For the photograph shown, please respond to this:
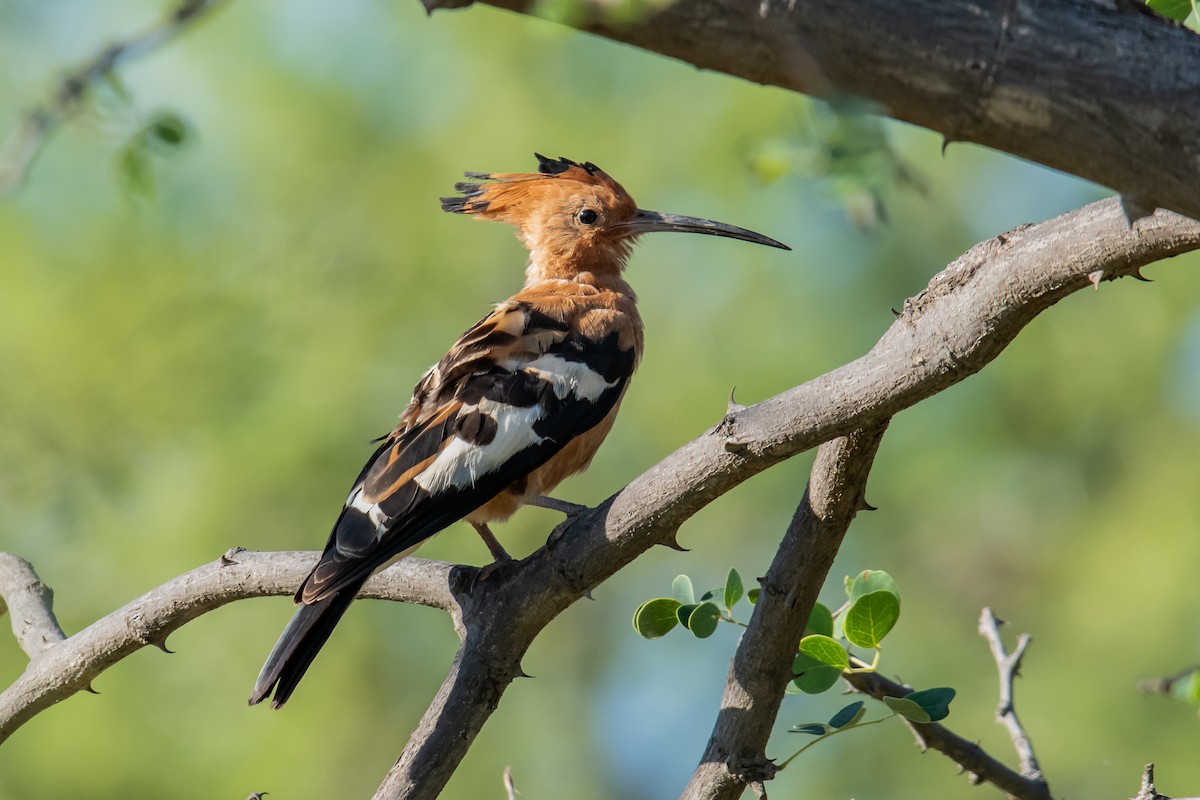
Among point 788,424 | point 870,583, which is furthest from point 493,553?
point 788,424

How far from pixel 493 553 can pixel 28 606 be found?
4.88 feet

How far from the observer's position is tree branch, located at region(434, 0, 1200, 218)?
113cm

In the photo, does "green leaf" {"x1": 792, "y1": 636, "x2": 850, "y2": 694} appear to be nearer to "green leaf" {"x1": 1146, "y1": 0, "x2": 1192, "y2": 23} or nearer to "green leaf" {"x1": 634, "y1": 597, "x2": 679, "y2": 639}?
"green leaf" {"x1": 634, "y1": 597, "x2": 679, "y2": 639}

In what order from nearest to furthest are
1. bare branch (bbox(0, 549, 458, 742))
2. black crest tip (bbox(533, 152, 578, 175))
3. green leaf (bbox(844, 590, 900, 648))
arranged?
green leaf (bbox(844, 590, 900, 648)) → bare branch (bbox(0, 549, 458, 742)) → black crest tip (bbox(533, 152, 578, 175))

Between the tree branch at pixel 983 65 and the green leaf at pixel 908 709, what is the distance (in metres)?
1.57

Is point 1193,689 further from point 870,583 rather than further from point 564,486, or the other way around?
point 564,486

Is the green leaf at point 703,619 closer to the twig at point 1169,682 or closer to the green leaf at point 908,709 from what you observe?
the green leaf at point 908,709

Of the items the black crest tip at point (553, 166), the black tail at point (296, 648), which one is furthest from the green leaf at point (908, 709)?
the black crest tip at point (553, 166)

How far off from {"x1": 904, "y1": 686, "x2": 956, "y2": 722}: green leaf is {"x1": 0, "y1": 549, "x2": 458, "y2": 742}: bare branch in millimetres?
1309

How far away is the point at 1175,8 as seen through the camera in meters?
2.19

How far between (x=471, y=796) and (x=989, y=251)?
782 cm

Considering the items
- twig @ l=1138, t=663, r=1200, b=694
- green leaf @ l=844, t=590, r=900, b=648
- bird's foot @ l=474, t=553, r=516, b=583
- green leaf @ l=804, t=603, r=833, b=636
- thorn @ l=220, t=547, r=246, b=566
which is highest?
thorn @ l=220, t=547, r=246, b=566

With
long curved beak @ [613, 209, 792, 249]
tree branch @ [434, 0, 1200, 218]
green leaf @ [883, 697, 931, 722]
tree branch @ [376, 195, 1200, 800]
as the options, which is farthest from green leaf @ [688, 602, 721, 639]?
long curved beak @ [613, 209, 792, 249]

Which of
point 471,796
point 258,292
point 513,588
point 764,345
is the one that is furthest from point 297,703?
point 513,588
